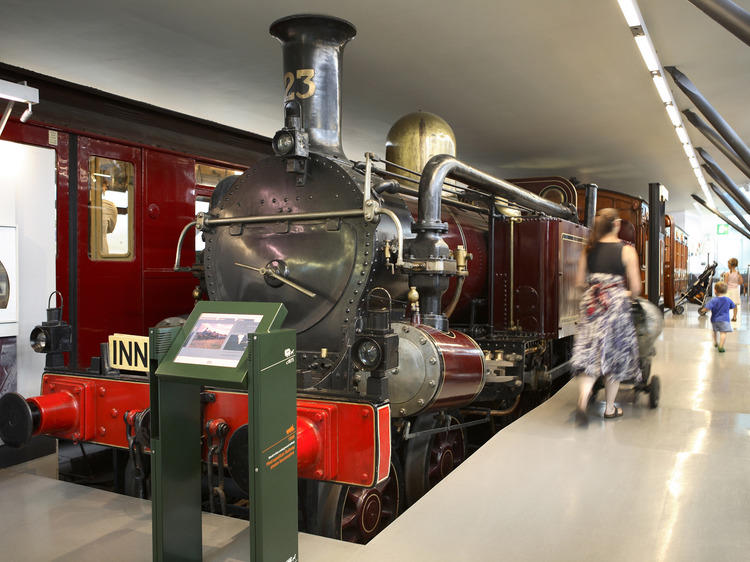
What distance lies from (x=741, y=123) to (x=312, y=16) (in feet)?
30.2

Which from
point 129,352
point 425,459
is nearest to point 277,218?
point 129,352

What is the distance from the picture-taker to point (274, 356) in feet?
6.68

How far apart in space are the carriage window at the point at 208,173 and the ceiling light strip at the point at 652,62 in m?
3.75

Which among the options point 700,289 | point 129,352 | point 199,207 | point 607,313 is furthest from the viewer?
point 700,289

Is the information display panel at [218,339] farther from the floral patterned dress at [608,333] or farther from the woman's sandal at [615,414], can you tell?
the woman's sandal at [615,414]

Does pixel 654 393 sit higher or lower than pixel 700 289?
lower

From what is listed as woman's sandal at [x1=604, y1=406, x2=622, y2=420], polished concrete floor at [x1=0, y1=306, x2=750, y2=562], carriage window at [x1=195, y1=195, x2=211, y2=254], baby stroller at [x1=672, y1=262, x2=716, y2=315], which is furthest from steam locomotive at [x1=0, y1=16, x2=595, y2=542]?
baby stroller at [x1=672, y1=262, x2=716, y2=315]

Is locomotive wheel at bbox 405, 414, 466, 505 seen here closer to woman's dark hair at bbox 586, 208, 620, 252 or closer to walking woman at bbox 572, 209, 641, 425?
walking woman at bbox 572, 209, 641, 425

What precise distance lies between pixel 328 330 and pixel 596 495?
1.59 metres

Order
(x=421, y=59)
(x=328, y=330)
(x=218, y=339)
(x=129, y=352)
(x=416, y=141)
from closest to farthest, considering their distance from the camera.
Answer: (x=218, y=339)
(x=129, y=352)
(x=328, y=330)
(x=416, y=141)
(x=421, y=59)

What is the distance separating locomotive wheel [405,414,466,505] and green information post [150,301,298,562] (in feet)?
5.39

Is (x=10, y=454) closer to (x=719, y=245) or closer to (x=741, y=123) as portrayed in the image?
(x=741, y=123)

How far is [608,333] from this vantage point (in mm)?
4145

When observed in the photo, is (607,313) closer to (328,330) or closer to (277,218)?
(328,330)
